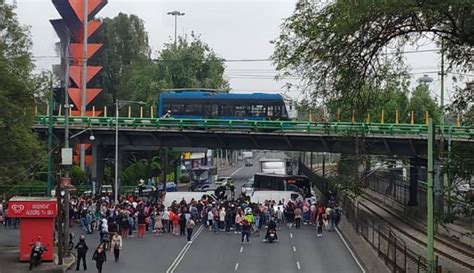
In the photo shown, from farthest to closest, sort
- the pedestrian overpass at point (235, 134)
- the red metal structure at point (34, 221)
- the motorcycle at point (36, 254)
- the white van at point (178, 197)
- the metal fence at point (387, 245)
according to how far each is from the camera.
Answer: the pedestrian overpass at point (235, 134) < the white van at point (178, 197) < the red metal structure at point (34, 221) < the motorcycle at point (36, 254) < the metal fence at point (387, 245)

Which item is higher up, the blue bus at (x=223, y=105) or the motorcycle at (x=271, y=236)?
the blue bus at (x=223, y=105)

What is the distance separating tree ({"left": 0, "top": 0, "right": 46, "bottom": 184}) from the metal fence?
54.9 feet

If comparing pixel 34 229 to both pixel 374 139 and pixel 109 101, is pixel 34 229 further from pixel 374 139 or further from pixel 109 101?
pixel 109 101

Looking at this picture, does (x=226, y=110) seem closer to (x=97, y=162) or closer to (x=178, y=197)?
(x=97, y=162)

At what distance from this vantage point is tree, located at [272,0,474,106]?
1280cm

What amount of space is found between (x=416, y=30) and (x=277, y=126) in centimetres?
3805

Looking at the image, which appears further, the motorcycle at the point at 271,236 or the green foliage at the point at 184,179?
the green foliage at the point at 184,179

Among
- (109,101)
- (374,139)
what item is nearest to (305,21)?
(374,139)

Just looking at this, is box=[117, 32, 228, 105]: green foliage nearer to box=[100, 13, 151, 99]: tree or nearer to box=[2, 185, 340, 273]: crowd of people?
box=[100, 13, 151, 99]: tree

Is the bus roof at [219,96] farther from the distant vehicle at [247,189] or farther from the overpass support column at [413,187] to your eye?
the overpass support column at [413,187]

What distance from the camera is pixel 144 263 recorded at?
95.5 feet

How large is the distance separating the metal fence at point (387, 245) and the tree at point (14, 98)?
16.7 m

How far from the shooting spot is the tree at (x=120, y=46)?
106 meters

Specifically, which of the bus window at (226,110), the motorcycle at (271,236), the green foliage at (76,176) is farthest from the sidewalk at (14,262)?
the green foliage at (76,176)
